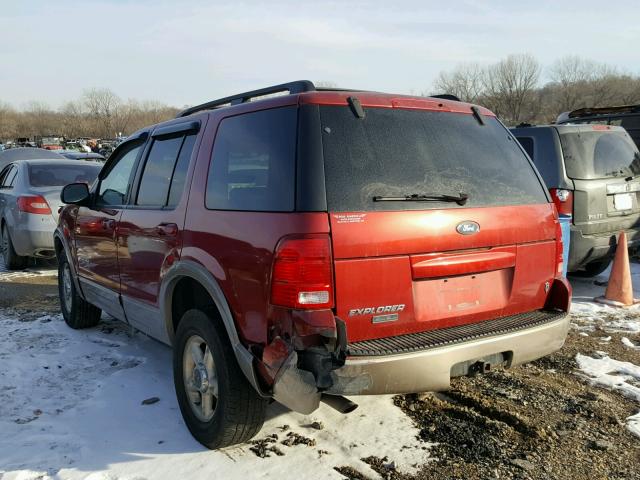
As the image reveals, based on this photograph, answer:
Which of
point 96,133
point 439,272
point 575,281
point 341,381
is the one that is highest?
point 96,133

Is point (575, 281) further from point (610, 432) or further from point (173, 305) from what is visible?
point (173, 305)

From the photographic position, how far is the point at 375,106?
115 inches

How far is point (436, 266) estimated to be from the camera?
280 cm

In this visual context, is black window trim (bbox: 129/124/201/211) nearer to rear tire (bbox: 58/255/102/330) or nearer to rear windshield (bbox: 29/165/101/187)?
rear tire (bbox: 58/255/102/330)

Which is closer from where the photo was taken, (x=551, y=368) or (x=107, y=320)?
(x=551, y=368)

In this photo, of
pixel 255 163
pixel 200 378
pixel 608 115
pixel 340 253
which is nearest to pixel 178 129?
pixel 255 163

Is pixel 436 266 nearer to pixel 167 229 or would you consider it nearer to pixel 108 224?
pixel 167 229

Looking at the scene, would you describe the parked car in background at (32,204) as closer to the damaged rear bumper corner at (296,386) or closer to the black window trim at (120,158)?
the black window trim at (120,158)

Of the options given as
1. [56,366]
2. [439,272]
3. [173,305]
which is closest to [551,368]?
[439,272]

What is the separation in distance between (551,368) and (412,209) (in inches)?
91.9

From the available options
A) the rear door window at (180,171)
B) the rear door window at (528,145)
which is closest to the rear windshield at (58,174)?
the rear door window at (180,171)

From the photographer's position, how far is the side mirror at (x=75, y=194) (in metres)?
4.77

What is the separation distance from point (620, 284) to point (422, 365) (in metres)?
4.28

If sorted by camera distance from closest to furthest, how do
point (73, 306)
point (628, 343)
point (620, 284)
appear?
point (628, 343) < point (73, 306) < point (620, 284)
